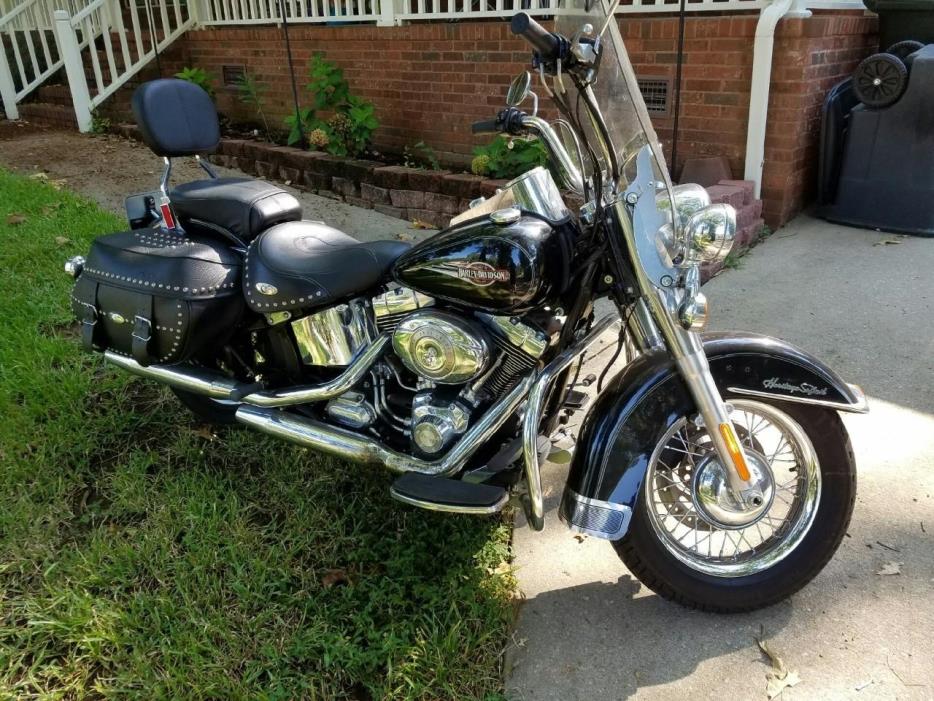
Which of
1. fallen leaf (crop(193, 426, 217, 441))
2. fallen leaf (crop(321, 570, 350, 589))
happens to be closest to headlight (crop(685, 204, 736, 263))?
fallen leaf (crop(321, 570, 350, 589))

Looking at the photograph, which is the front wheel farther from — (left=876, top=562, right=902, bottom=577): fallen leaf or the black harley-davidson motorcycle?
(left=876, top=562, right=902, bottom=577): fallen leaf

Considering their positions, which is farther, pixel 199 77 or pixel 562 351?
pixel 199 77

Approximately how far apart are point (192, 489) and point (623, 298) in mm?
1726

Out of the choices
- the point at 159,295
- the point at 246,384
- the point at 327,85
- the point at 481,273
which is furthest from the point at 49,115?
the point at 481,273

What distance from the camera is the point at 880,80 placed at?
4.85 meters

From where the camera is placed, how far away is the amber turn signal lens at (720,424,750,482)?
2.00 metres

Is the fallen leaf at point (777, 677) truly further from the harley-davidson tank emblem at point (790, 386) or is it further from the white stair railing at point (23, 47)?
the white stair railing at point (23, 47)

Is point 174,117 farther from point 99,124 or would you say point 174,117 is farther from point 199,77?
point 99,124

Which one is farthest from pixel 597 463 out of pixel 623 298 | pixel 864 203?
pixel 864 203

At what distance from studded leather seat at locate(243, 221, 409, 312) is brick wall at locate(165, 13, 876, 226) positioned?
338 centimetres

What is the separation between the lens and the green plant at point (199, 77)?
767cm

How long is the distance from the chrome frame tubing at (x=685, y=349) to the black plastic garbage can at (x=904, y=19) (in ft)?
14.9

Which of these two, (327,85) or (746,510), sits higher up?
(327,85)

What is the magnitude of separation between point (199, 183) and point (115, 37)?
746 centimetres
